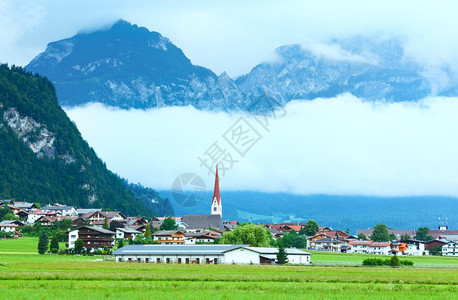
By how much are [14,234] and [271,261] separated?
7143 cm

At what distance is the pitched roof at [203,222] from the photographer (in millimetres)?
184625

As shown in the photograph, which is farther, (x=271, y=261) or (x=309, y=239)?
(x=309, y=239)

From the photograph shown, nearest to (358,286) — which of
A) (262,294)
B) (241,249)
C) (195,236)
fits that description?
(262,294)

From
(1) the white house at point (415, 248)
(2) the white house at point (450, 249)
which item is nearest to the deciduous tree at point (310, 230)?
(1) the white house at point (415, 248)

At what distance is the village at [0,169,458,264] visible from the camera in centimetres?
9031

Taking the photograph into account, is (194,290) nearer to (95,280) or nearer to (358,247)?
(95,280)

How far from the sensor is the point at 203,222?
18712 cm

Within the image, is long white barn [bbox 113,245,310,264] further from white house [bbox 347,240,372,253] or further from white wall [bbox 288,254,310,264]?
white house [bbox 347,240,372,253]

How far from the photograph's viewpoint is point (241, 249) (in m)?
90.1

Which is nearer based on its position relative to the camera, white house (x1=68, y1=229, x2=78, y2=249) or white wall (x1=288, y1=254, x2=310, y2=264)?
white wall (x1=288, y1=254, x2=310, y2=264)

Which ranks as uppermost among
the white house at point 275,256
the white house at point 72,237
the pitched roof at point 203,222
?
the pitched roof at point 203,222

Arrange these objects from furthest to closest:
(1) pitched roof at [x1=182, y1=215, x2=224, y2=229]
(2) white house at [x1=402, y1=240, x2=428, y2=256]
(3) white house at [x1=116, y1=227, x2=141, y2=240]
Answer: (1) pitched roof at [x1=182, y1=215, x2=224, y2=229] → (2) white house at [x1=402, y1=240, x2=428, y2=256] → (3) white house at [x1=116, y1=227, x2=141, y2=240]

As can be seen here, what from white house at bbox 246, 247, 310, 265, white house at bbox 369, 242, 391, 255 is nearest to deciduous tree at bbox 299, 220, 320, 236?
white house at bbox 369, 242, 391, 255

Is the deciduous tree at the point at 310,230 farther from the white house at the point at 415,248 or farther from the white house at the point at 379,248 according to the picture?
the white house at the point at 379,248
